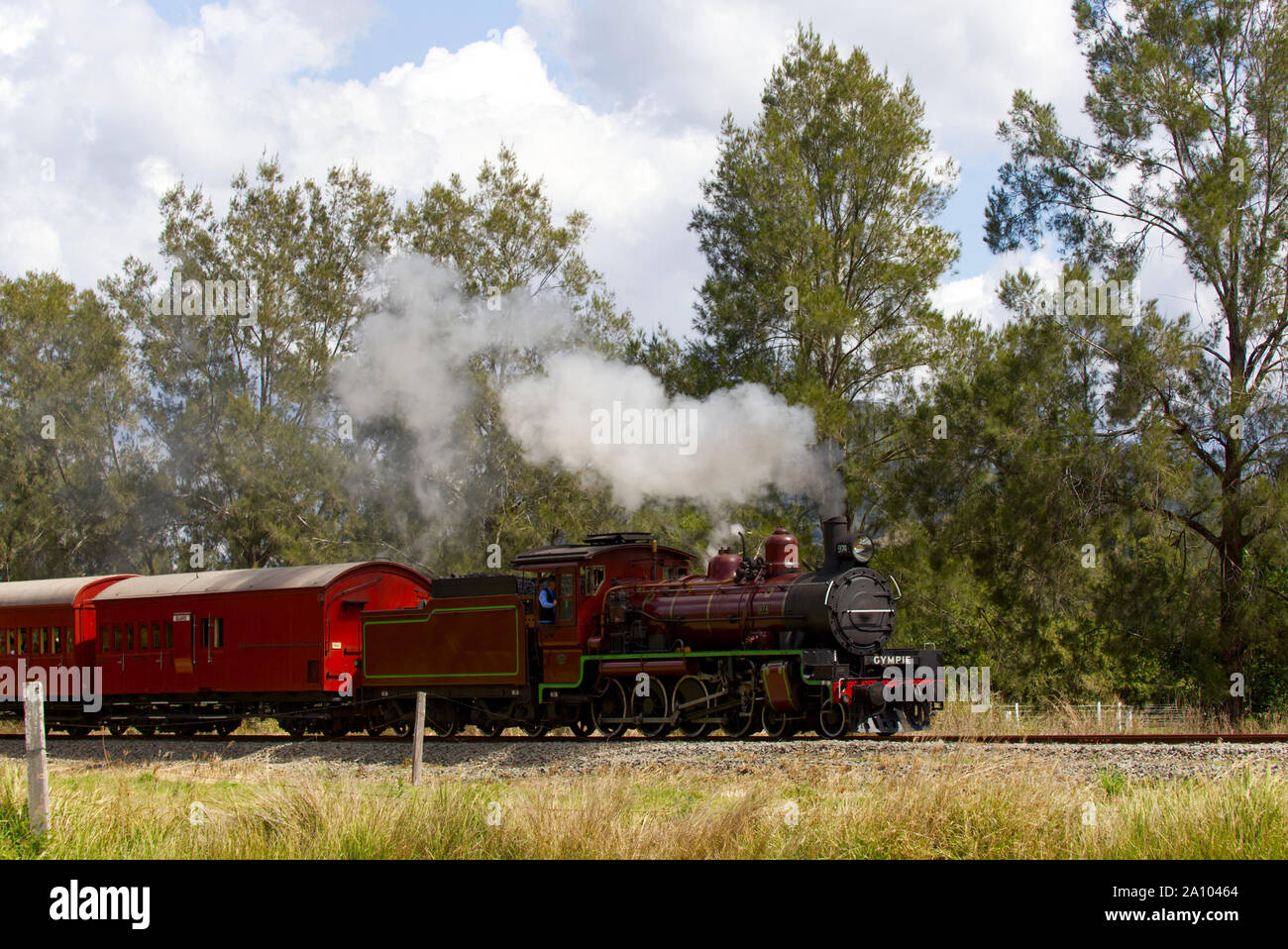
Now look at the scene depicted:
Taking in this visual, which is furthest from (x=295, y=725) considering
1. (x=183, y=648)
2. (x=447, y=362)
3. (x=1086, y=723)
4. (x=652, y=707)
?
(x=1086, y=723)

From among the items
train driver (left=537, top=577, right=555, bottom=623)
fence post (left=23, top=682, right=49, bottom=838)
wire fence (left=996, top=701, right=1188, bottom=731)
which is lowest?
wire fence (left=996, top=701, right=1188, bottom=731)

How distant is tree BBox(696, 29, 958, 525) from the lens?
23.0m

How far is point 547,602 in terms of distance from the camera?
15.3 metres

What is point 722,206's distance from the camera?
2441 cm

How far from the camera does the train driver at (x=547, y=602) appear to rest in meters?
15.3

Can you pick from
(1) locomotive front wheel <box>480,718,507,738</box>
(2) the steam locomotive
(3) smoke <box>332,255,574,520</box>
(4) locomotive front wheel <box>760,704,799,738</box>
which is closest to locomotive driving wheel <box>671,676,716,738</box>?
(2) the steam locomotive

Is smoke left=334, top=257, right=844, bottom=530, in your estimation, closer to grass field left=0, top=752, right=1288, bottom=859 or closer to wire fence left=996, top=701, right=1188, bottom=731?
wire fence left=996, top=701, right=1188, bottom=731

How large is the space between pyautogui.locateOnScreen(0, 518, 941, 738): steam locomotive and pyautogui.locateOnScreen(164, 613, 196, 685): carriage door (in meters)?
0.03

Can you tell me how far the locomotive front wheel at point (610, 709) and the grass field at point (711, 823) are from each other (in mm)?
6103

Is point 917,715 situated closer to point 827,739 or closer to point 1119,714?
point 827,739

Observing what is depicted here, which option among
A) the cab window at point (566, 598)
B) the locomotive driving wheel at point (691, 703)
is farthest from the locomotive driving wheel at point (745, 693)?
the cab window at point (566, 598)
